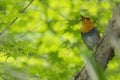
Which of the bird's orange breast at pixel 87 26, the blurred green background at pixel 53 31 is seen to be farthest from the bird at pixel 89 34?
the blurred green background at pixel 53 31

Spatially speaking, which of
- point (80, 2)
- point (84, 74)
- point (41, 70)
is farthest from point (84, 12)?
point (84, 74)

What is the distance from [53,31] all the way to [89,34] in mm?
837

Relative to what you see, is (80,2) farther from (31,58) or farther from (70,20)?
(31,58)

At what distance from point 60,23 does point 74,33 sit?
0.33 metres

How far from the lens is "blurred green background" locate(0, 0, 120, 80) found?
279 centimetres

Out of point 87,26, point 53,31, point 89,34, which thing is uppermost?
point 53,31

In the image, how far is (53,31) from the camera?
A: 12.5 ft

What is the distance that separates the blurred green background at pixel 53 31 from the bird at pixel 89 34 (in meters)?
0.11

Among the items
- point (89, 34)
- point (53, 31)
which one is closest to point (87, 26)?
point (89, 34)

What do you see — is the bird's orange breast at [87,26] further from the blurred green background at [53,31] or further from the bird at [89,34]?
the blurred green background at [53,31]

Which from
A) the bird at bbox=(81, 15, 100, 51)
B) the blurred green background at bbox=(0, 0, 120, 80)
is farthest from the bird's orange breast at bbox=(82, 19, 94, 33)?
the blurred green background at bbox=(0, 0, 120, 80)

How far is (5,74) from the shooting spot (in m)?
1.91

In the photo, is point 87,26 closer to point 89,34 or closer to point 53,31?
point 89,34

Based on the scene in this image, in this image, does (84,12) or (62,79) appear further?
(84,12)
